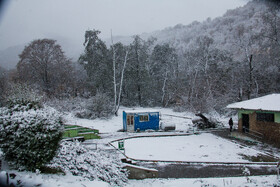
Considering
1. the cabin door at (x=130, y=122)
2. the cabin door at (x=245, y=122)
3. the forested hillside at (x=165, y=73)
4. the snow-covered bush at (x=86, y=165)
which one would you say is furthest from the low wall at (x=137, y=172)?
the forested hillside at (x=165, y=73)

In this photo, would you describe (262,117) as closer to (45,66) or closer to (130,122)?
(130,122)

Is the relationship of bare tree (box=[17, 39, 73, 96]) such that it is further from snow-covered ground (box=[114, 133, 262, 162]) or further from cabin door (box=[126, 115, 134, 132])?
snow-covered ground (box=[114, 133, 262, 162])

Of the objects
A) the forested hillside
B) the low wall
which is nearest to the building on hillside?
the forested hillside

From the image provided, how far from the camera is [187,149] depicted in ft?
46.6

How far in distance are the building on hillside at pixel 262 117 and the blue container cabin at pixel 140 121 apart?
8058 millimetres

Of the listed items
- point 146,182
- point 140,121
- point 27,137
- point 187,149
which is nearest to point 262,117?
point 187,149

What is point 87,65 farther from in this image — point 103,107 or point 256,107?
point 256,107

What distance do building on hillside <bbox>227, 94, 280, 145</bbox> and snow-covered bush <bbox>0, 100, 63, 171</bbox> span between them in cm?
1550

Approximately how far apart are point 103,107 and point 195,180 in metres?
20.0

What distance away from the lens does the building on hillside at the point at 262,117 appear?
15.1m

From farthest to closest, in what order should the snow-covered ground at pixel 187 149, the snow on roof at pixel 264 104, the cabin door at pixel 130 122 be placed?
1. the cabin door at pixel 130 122
2. the snow on roof at pixel 264 104
3. the snow-covered ground at pixel 187 149

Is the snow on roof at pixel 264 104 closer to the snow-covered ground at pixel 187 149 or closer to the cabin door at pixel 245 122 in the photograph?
the cabin door at pixel 245 122

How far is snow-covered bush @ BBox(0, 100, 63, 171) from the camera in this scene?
5723mm

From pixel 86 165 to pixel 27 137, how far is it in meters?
2.34
